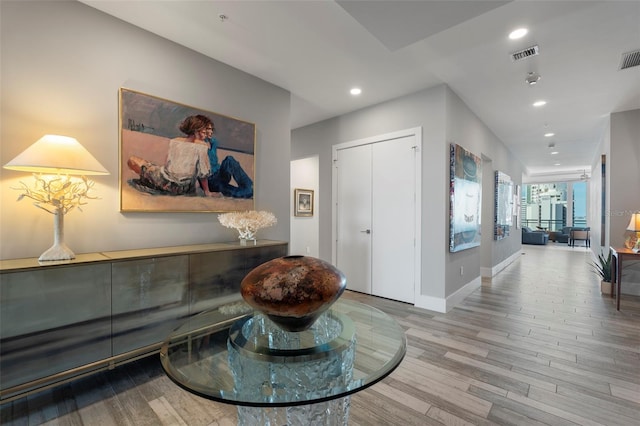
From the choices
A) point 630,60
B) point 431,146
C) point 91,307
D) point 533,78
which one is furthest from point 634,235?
point 91,307

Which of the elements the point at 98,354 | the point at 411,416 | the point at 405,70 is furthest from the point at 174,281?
the point at 405,70

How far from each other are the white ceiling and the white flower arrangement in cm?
162

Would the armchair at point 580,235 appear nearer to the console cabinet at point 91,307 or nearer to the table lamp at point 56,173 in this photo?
the console cabinet at point 91,307

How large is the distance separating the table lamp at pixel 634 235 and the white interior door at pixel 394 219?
2.83 meters

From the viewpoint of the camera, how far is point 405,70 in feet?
10.4

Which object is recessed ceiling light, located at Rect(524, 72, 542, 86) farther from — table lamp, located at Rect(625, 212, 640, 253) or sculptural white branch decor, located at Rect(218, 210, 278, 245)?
sculptural white branch decor, located at Rect(218, 210, 278, 245)

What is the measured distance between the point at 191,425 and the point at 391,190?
337 cm

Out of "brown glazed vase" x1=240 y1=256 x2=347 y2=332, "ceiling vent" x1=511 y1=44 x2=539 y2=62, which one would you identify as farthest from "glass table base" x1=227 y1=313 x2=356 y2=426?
"ceiling vent" x1=511 y1=44 x2=539 y2=62

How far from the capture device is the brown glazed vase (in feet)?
3.76

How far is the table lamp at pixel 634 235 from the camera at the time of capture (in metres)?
3.61

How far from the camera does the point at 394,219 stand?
399cm

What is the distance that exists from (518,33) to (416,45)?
0.85 m

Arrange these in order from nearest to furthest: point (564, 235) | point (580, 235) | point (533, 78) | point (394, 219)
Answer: point (533, 78) < point (394, 219) < point (580, 235) < point (564, 235)

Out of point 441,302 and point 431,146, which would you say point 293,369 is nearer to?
point 441,302
